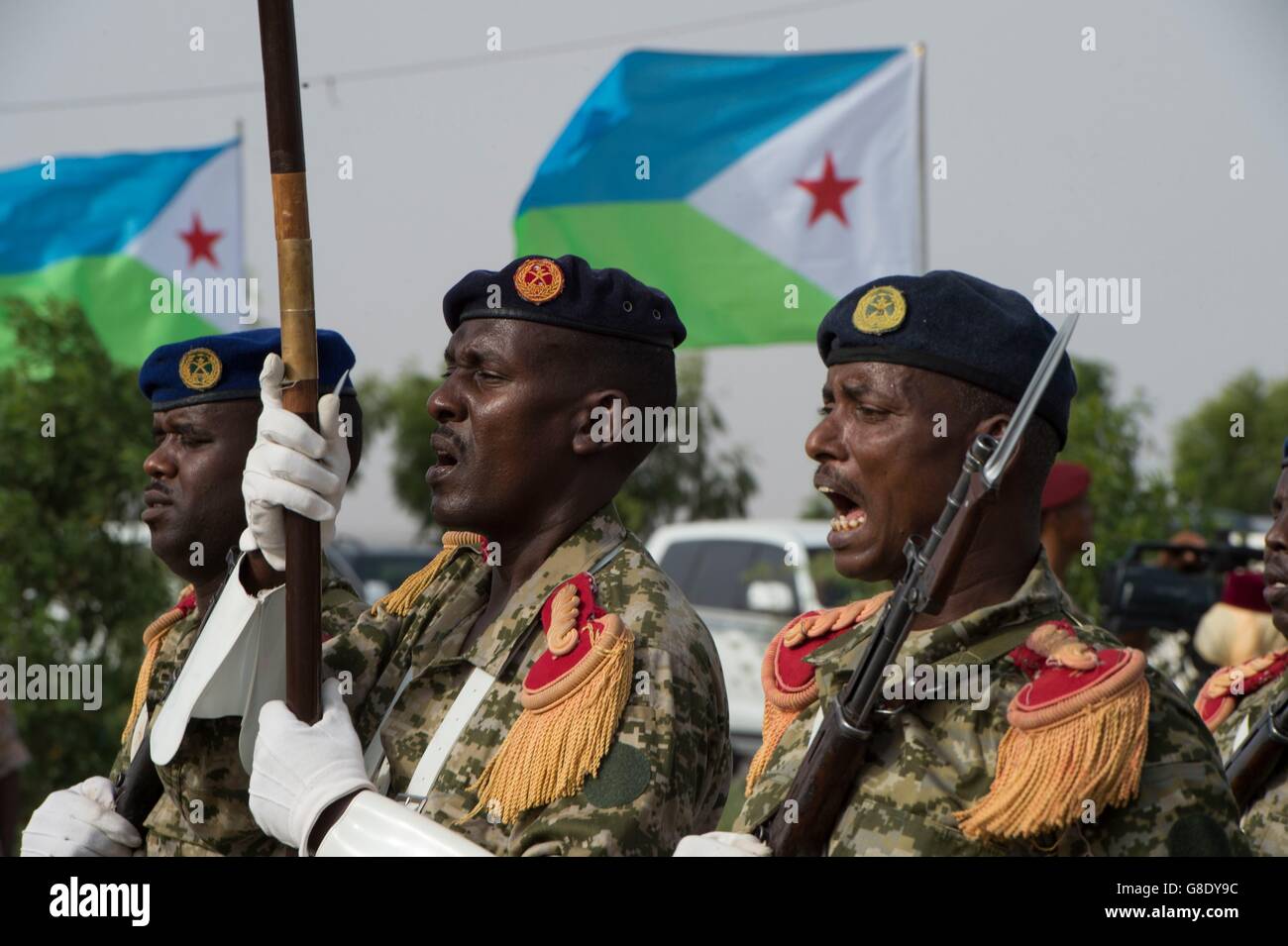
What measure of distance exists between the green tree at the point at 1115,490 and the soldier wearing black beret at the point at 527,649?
4.50m

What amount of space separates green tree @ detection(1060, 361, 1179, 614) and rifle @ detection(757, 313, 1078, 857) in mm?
5112

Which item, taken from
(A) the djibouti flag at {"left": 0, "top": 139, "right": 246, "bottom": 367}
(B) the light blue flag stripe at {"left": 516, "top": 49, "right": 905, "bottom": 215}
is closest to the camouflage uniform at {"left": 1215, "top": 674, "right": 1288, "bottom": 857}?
(B) the light blue flag stripe at {"left": 516, "top": 49, "right": 905, "bottom": 215}

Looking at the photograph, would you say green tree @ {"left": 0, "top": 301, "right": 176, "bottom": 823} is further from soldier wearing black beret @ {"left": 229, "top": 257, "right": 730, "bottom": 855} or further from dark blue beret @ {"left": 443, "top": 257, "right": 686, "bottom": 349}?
dark blue beret @ {"left": 443, "top": 257, "right": 686, "bottom": 349}

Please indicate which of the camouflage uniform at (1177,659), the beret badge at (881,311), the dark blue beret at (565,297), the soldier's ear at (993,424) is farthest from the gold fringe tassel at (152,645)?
the camouflage uniform at (1177,659)

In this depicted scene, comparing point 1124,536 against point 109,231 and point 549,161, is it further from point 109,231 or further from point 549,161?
point 109,231

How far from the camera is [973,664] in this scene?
8.41 ft

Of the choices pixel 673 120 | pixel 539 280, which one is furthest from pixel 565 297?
pixel 673 120

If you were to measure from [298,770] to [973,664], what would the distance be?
3.89ft

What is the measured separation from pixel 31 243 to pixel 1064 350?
10.2 m

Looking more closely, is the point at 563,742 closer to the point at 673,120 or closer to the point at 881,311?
the point at 881,311

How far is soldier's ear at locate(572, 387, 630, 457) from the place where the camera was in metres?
3.31

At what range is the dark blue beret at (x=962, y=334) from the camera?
271 centimetres
